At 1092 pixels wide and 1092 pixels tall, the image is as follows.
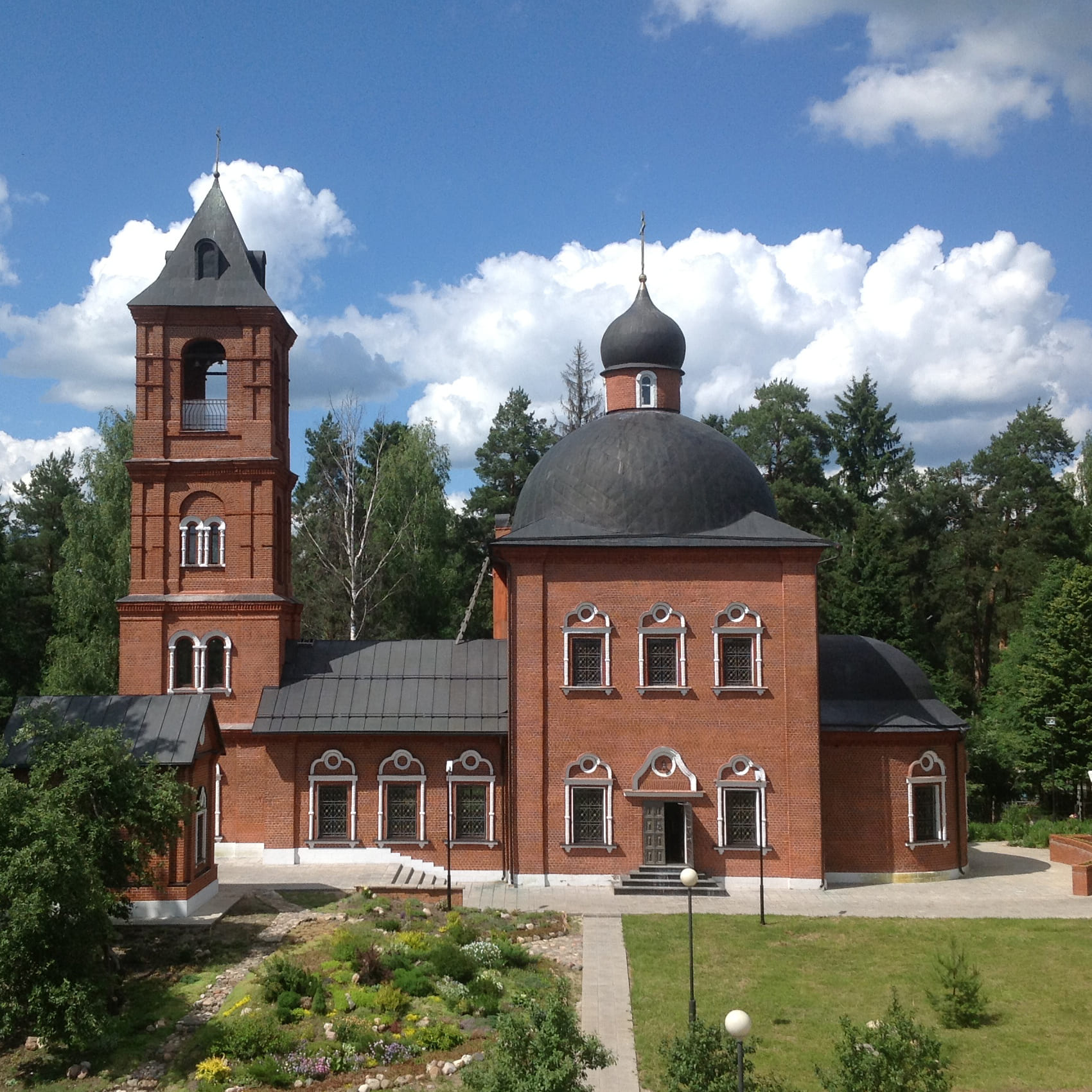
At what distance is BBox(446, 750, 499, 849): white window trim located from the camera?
25.8m

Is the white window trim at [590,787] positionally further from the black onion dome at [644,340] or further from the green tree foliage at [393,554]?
the green tree foliage at [393,554]

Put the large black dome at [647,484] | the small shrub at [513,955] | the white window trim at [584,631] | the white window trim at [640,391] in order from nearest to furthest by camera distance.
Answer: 1. the small shrub at [513,955]
2. the white window trim at [584,631]
3. the large black dome at [647,484]
4. the white window trim at [640,391]

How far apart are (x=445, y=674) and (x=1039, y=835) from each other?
17575 mm

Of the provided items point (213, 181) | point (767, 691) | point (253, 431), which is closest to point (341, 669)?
point (253, 431)

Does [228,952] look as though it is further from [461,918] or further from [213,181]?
[213,181]

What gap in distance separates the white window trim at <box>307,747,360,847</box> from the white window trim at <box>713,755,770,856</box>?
8464mm

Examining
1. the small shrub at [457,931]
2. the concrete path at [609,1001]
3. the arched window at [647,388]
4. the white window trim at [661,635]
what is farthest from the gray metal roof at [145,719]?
the arched window at [647,388]

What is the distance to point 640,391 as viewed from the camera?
29.0 meters

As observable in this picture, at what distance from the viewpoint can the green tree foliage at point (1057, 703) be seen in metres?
33.6

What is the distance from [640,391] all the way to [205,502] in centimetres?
1142

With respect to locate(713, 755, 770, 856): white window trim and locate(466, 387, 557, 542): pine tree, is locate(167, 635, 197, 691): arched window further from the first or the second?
locate(466, 387, 557, 542): pine tree

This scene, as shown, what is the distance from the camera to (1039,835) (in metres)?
31.3

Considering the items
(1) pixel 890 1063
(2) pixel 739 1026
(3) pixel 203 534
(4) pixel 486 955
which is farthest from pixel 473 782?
(2) pixel 739 1026

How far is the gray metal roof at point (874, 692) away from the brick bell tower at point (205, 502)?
13.5m
